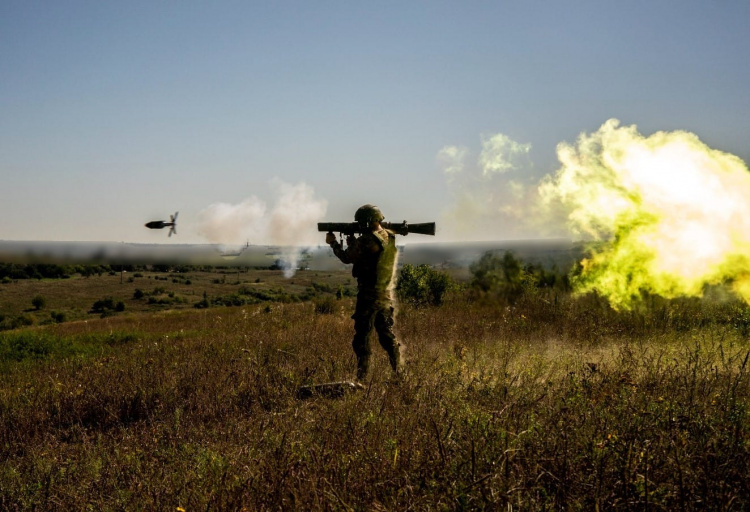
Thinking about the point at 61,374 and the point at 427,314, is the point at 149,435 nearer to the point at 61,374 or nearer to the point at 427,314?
the point at 61,374

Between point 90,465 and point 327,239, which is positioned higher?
point 327,239

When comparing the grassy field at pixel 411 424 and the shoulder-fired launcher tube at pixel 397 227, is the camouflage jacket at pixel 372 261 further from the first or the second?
the grassy field at pixel 411 424

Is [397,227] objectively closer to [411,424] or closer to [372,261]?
[372,261]

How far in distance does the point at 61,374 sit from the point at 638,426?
358 inches

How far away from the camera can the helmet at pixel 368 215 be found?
6988mm

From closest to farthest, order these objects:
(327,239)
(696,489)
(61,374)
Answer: (696,489) → (327,239) → (61,374)

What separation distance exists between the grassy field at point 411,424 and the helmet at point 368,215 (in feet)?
6.95

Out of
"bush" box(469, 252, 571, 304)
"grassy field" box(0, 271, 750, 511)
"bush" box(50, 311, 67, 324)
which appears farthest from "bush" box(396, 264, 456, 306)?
"bush" box(50, 311, 67, 324)

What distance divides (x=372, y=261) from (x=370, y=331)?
3.24 feet

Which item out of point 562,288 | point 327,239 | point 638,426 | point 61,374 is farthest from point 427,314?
point 638,426

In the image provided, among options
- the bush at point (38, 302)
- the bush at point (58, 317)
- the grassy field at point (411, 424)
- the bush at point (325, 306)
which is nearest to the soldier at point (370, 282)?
the grassy field at point (411, 424)

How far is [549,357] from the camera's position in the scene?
8195 millimetres

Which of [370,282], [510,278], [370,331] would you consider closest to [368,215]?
[370,282]

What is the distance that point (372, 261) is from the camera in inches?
271
